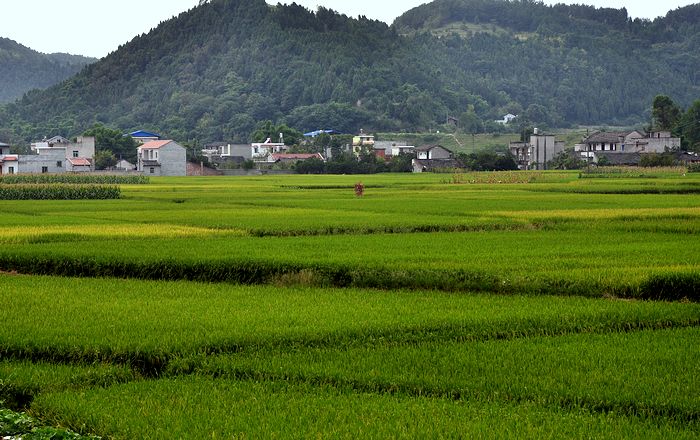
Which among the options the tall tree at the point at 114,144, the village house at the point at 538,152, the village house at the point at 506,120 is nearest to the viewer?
the village house at the point at 538,152

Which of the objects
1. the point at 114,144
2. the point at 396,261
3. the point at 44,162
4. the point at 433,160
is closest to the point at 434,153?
the point at 433,160

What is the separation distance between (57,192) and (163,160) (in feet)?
164

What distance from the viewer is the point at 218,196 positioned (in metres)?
46.0

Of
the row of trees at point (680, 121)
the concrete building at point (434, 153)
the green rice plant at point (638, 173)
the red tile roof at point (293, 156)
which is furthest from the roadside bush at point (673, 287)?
the red tile roof at point (293, 156)

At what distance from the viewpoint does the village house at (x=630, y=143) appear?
10081 centimetres

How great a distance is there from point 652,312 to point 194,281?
7735 millimetres

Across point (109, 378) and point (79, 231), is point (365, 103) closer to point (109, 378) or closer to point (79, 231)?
point (79, 231)

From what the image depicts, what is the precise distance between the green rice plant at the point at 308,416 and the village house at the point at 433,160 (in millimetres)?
88174

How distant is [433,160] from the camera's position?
98812 mm

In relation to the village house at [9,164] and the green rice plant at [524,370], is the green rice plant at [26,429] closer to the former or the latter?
the green rice plant at [524,370]

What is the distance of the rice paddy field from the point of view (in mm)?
7859

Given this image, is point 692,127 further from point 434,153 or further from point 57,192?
point 57,192

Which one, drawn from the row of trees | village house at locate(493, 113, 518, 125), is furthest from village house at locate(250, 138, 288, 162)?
village house at locate(493, 113, 518, 125)

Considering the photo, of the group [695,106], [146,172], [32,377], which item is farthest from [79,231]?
[695,106]
